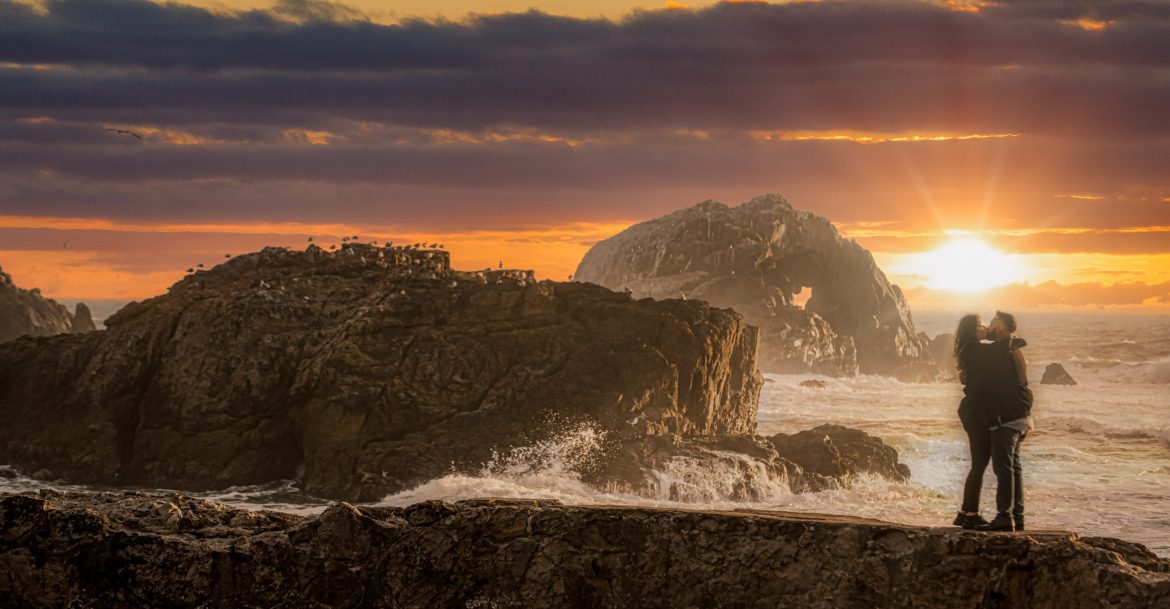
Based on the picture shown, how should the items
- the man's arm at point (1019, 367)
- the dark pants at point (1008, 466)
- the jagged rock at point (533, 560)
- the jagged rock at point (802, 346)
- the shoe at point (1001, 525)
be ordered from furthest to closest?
the jagged rock at point (802, 346) → the man's arm at point (1019, 367) → the dark pants at point (1008, 466) → the shoe at point (1001, 525) → the jagged rock at point (533, 560)

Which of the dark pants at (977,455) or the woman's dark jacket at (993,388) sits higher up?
the woman's dark jacket at (993,388)

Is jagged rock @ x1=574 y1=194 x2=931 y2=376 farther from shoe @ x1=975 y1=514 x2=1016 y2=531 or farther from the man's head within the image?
shoe @ x1=975 y1=514 x2=1016 y2=531

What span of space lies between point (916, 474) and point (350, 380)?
13.3m

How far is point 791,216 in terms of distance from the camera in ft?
218

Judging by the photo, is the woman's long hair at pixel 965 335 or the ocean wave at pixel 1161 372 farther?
the ocean wave at pixel 1161 372

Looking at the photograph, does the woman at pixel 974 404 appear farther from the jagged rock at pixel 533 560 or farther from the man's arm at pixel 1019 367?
the jagged rock at pixel 533 560

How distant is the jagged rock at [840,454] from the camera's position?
22.9 m

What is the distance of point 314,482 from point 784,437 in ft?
31.9

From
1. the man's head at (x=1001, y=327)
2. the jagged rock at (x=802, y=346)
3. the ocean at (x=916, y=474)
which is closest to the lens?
the man's head at (x=1001, y=327)

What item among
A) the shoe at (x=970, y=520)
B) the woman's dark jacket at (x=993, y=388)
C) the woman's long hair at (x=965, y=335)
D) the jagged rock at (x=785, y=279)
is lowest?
the shoe at (x=970, y=520)

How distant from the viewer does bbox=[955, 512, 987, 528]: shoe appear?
867 centimetres

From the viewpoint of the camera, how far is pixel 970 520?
345 inches

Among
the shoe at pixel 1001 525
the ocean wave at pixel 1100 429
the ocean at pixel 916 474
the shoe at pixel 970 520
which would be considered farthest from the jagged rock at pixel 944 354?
the shoe at pixel 1001 525

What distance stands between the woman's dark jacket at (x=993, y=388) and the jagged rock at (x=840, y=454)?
13.4m
